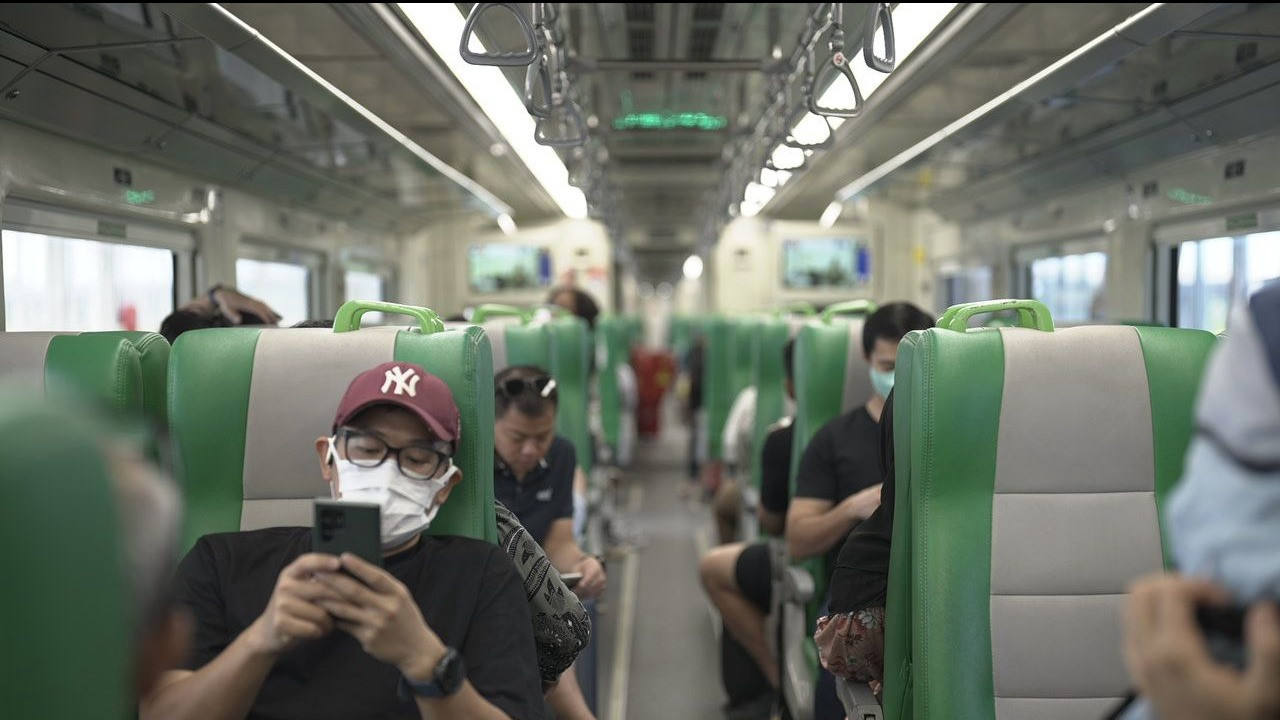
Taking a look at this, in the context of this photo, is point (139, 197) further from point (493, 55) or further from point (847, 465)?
point (847, 465)

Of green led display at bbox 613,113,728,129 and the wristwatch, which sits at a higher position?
green led display at bbox 613,113,728,129

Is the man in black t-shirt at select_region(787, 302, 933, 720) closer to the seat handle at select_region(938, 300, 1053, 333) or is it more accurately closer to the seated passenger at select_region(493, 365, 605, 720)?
the seated passenger at select_region(493, 365, 605, 720)

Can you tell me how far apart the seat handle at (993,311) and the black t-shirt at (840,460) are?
1.01m

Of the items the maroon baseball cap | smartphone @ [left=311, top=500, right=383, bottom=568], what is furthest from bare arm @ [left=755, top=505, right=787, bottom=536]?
smartphone @ [left=311, top=500, right=383, bottom=568]

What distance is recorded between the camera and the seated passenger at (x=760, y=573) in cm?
388

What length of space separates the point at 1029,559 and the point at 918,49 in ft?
11.1

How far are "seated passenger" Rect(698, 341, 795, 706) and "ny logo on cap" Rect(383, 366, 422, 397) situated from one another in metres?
2.24

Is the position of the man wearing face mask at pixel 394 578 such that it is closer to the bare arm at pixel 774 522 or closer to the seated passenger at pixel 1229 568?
the seated passenger at pixel 1229 568

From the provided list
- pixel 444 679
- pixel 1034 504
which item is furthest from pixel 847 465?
pixel 444 679

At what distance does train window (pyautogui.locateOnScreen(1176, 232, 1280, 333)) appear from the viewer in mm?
4055

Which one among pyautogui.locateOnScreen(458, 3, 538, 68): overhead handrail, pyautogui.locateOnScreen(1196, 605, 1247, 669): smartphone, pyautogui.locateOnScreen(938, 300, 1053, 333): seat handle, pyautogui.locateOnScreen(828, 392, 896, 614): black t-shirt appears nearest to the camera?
pyautogui.locateOnScreen(1196, 605, 1247, 669): smartphone

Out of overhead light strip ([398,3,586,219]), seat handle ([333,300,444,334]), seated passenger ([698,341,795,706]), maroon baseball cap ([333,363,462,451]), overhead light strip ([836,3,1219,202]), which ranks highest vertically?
overhead light strip ([398,3,586,219])

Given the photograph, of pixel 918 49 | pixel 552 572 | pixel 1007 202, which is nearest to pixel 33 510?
pixel 552 572

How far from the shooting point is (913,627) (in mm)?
2021
